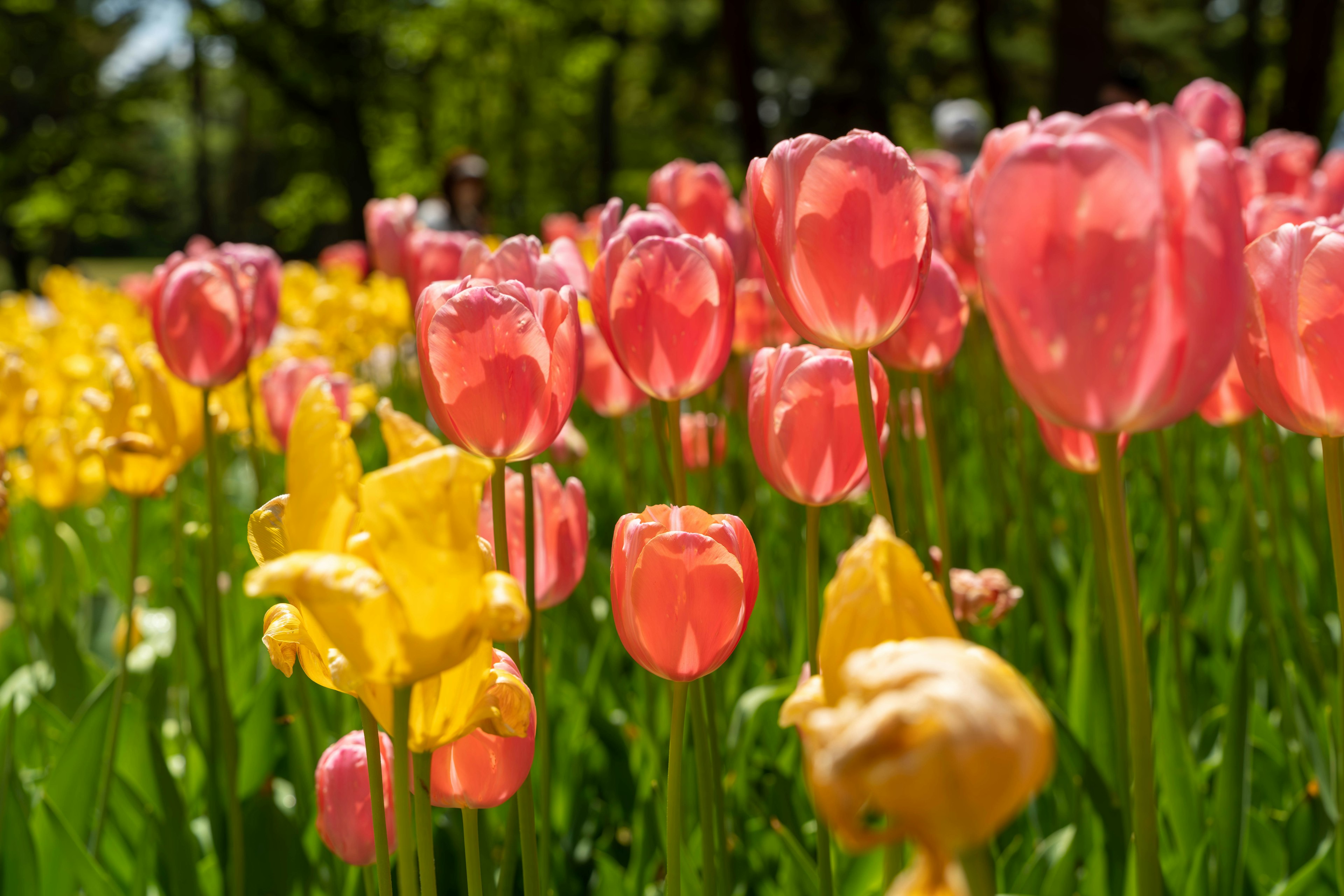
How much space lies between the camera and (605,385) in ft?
5.80

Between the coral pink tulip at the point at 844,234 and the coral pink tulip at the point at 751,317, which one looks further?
the coral pink tulip at the point at 751,317

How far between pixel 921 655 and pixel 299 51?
1860 cm

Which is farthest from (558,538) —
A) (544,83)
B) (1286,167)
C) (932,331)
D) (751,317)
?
(544,83)

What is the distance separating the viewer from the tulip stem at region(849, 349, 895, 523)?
2.34 ft

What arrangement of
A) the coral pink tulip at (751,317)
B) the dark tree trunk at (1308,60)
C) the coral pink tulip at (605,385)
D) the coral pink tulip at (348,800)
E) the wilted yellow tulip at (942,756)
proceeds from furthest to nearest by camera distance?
the dark tree trunk at (1308,60) < the coral pink tulip at (751,317) < the coral pink tulip at (605,385) < the coral pink tulip at (348,800) < the wilted yellow tulip at (942,756)

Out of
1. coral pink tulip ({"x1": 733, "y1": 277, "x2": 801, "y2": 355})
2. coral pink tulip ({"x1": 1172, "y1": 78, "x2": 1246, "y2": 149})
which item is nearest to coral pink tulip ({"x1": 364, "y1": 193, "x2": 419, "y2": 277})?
coral pink tulip ({"x1": 733, "y1": 277, "x2": 801, "y2": 355})

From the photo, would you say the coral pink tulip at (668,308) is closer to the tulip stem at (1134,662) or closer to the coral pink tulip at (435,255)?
the tulip stem at (1134,662)

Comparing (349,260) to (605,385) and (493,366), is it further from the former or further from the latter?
(493,366)

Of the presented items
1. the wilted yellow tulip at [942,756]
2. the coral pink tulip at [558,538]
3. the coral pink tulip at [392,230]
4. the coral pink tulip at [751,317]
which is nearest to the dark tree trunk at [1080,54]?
the coral pink tulip at [392,230]

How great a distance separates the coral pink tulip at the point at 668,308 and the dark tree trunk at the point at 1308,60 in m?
14.4

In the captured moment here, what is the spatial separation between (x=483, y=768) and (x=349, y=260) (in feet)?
21.8

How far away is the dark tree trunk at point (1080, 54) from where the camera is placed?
9.81 metres

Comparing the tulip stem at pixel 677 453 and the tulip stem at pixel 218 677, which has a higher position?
the tulip stem at pixel 677 453

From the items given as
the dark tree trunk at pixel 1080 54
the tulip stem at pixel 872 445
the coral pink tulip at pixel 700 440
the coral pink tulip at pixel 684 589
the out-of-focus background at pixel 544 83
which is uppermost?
the out-of-focus background at pixel 544 83
